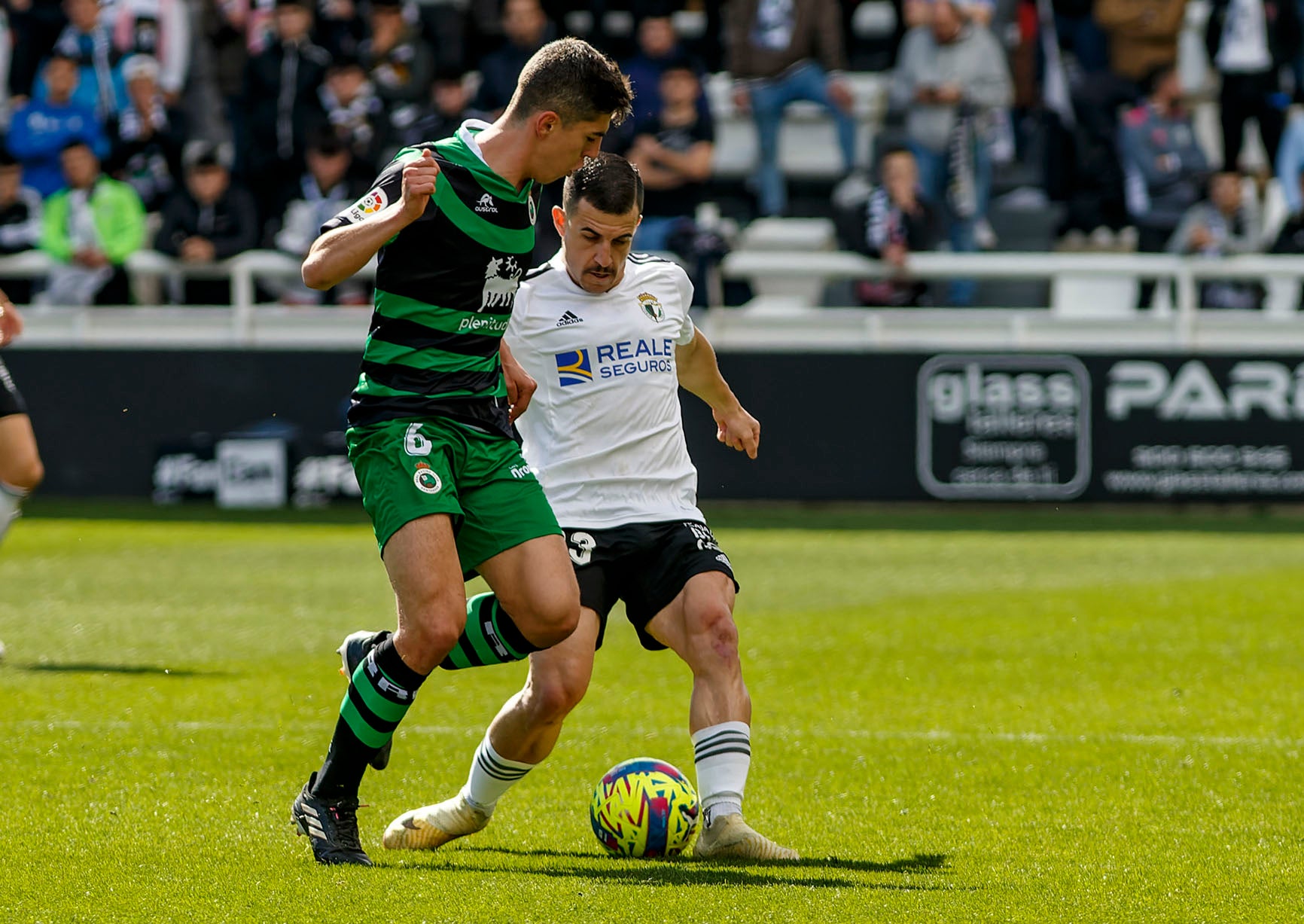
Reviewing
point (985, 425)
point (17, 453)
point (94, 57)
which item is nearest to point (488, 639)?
point (17, 453)

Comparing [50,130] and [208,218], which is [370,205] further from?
[50,130]

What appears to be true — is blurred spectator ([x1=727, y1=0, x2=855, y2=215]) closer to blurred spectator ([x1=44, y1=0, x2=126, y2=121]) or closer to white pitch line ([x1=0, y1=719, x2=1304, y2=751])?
blurred spectator ([x1=44, y1=0, x2=126, y2=121])

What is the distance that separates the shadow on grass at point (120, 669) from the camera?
8344mm

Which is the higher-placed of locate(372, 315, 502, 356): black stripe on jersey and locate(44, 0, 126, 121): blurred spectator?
locate(44, 0, 126, 121): blurred spectator

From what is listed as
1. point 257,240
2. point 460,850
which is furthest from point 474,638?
point 257,240

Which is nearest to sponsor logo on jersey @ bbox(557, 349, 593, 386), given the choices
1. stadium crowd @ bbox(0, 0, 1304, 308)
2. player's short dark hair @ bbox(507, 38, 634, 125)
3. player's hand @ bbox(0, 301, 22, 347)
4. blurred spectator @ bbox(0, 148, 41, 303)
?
player's short dark hair @ bbox(507, 38, 634, 125)

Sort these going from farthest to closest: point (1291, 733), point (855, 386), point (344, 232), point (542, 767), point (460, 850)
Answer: point (855, 386)
point (1291, 733)
point (542, 767)
point (460, 850)
point (344, 232)

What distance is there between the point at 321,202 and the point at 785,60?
4397 mm

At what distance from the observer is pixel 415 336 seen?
16.3ft

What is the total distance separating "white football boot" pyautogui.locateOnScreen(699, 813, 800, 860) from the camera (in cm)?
503

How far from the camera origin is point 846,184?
59.0ft

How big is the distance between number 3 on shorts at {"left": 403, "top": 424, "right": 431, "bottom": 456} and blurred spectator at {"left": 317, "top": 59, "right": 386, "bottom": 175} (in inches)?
493

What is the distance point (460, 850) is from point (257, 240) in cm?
1304

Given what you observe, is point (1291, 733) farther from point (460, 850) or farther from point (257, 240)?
point (257, 240)
